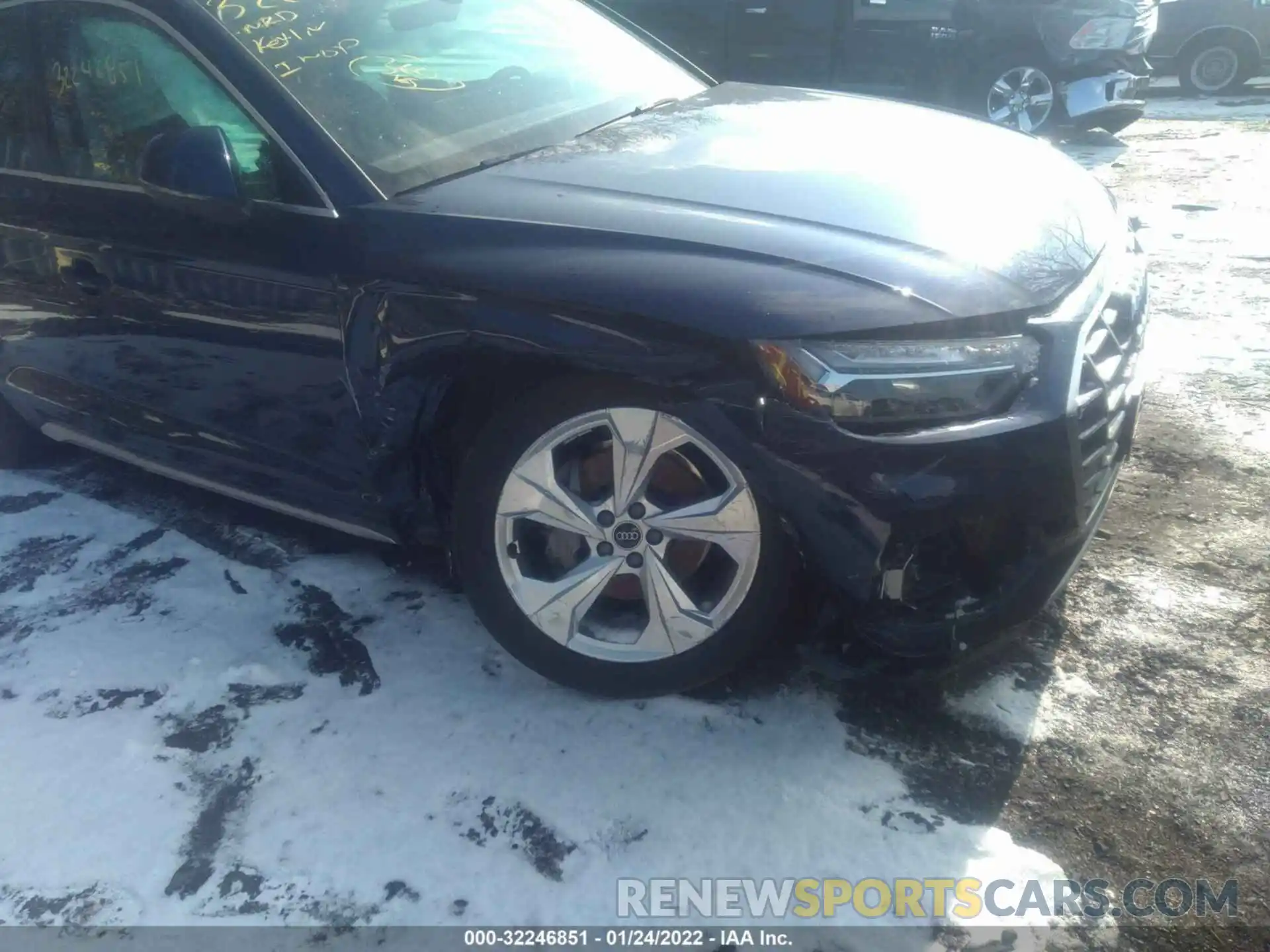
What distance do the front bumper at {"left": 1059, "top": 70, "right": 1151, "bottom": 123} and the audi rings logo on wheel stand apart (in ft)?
24.2

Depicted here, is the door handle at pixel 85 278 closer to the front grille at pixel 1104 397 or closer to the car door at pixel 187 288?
the car door at pixel 187 288

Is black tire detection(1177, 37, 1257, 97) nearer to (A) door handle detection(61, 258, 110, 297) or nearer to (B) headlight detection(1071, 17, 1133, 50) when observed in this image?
(B) headlight detection(1071, 17, 1133, 50)

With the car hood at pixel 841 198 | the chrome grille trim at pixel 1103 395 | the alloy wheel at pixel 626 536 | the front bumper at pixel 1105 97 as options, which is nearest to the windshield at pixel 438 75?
the car hood at pixel 841 198

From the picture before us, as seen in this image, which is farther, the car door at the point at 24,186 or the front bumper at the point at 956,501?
the car door at the point at 24,186

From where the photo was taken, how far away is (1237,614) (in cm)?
269

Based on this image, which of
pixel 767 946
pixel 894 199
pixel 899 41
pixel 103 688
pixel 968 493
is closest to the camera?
pixel 767 946

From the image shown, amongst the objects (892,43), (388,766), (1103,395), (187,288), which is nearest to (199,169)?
(187,288)

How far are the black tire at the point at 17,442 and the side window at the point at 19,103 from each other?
95cm

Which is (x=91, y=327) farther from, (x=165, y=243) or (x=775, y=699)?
(x=775, y=699)

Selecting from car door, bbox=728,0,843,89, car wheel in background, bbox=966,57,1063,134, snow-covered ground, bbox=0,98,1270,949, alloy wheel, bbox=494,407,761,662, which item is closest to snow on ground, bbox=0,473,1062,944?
snow-covered ground, bbox=0,98,1270,949

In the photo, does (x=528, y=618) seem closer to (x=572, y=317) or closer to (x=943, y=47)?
(x=572, y=317)

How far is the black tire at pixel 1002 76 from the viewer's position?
8539 mm

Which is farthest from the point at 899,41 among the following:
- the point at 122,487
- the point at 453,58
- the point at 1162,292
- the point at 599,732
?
the point at 599,732

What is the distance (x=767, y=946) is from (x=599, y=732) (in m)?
0.66
